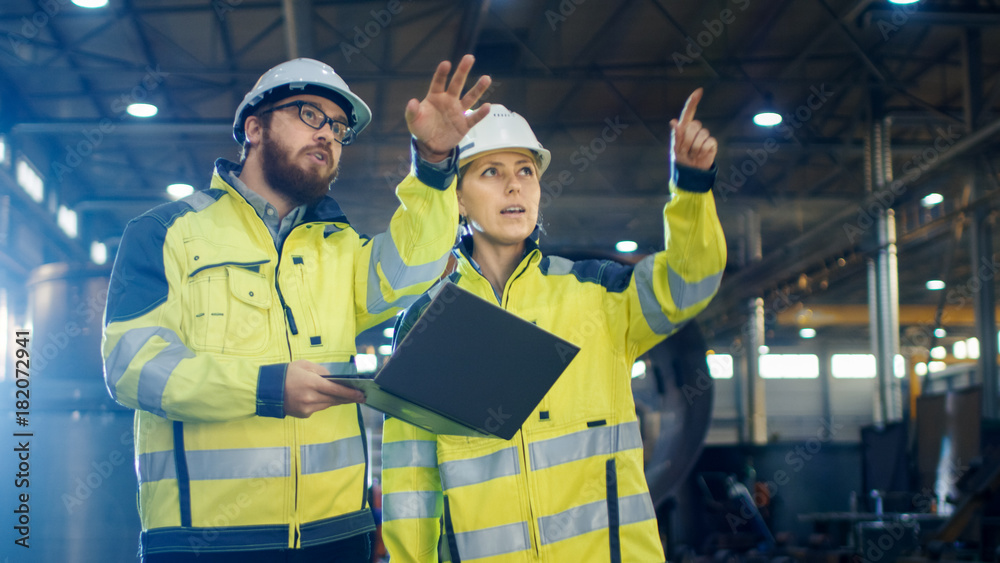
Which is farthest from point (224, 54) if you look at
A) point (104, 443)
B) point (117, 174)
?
point (104, 443)

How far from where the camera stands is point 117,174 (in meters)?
17.0

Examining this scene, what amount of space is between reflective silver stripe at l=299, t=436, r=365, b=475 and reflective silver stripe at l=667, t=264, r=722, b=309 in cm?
94

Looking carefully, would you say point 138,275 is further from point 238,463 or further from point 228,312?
point 238,463

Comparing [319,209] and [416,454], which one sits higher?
[319,209]

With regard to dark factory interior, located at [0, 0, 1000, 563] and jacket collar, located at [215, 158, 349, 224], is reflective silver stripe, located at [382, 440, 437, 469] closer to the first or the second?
jacket collar, located at [215, 158, 349, 224]

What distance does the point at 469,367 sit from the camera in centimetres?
203

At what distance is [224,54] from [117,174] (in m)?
6.23

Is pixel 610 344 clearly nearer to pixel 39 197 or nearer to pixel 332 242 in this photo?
pixel 332 242

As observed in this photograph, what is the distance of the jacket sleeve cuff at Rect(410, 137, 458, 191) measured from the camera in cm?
235

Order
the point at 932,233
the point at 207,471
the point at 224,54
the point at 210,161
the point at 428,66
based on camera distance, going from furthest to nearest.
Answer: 1. the point at 210,161
2. the point at 932,233
3. the point at 428,66
4. the point at 224,54
5. the point at 207,471
